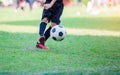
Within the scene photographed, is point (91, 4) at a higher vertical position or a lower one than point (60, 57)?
lower

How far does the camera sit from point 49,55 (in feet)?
24.1

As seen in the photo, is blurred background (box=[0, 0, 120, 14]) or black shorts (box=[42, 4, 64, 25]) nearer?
black shorts (box=[42, 4, 64, 25])

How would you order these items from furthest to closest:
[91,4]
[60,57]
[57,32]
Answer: [91,4] < [57,32] < [60,57]

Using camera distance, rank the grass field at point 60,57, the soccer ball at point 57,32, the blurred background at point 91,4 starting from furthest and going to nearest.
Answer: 1. the blurred background at point 91,4
2. the soccer ball at point 57,32
3. the grass field at point 60,57

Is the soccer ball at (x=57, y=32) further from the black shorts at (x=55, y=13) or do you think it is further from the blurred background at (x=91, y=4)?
the blurred background at (x=91, y=4)

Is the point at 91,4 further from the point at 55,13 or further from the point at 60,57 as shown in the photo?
the point at 60,57

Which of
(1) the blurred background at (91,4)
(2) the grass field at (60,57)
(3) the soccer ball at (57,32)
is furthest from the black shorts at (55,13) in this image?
(1) the blurred background at (91,4)

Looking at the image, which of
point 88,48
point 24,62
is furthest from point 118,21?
point 24,62

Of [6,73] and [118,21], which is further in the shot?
[118,21]

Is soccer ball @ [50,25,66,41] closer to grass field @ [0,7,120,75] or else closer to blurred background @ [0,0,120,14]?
grass field @ [0,7,120,75]

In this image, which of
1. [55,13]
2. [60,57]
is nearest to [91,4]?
[55,13]

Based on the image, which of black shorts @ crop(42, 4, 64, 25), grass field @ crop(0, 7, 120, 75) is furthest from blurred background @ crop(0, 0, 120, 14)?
black shorts @ crop(42, 4, 64, 25)

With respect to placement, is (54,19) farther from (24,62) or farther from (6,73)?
(6,73)

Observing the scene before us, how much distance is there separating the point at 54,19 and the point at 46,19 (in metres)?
0.13
